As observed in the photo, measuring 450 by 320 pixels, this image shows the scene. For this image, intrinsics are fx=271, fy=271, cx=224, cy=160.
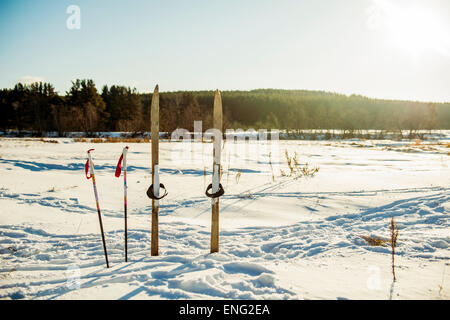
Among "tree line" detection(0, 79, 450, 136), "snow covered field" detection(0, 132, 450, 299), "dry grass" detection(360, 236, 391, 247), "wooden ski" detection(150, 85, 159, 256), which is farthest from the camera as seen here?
"tree line" detection(0, 79, 450, 136)

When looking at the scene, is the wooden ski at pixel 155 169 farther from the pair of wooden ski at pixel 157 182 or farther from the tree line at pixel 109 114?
the tree line at pixel 109 114

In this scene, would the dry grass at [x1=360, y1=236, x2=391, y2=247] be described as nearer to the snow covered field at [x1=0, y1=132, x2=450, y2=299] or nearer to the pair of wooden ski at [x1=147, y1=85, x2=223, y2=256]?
the snow covered field at [x1=0, y1=132, x2=450, y2=299]

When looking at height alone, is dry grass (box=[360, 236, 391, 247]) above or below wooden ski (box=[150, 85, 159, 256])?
below

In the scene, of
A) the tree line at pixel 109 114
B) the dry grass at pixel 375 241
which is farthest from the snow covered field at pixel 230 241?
the tree line at pixel 109 114

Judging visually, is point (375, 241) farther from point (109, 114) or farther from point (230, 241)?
point (109, 114)

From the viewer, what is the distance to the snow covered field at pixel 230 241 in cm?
244

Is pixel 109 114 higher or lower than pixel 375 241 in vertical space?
higher

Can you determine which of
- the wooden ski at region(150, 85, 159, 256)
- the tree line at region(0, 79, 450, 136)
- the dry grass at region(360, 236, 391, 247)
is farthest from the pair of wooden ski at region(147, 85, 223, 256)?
the tree line at region(0, 79, 450, 136)

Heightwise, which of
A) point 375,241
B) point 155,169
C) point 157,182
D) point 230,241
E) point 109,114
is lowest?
point 230,241

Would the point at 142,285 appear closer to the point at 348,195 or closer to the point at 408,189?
the point at 348,195

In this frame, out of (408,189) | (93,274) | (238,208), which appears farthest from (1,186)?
(408,189)

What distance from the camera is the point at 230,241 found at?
385 centimetres

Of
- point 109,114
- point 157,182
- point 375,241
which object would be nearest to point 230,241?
point 157,182

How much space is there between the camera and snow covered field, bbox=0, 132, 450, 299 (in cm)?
244
